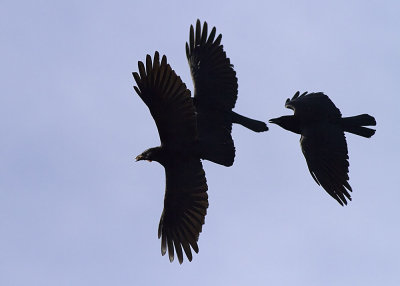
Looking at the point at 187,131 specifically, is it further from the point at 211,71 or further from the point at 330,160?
the point at 211,71

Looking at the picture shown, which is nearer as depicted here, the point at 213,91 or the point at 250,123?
the point at 250,123

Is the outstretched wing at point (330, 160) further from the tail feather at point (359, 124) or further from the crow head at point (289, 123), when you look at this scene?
the crow head at point (289, 123)

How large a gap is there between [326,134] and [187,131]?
242 centimetres

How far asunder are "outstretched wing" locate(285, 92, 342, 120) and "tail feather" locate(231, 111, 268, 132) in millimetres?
676

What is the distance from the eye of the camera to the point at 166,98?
14352 millimetres

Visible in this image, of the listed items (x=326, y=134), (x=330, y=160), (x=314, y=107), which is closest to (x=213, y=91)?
(x=314, y=107)

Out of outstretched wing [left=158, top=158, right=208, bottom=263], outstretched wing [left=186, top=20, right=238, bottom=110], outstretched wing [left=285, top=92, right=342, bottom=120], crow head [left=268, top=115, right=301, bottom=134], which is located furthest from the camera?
outstretched wing [left=186, top=20, right=238, bottom=110]

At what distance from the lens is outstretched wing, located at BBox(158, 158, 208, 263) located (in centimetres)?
1548

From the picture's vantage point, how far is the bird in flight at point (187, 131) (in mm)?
14289

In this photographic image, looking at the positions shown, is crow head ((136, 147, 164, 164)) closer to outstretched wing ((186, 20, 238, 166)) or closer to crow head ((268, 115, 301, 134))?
outstretched wing ((186, 20, 238, 166))

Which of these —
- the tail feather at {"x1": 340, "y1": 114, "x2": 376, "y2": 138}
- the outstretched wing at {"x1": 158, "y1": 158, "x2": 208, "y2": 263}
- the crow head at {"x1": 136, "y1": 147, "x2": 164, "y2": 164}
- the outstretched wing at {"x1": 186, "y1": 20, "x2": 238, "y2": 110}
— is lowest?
the outstretched wing at {"x1": 158, "y1": 158, "x2": 208, "y2": 263}

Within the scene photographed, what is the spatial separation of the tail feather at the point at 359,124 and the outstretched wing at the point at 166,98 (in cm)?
275

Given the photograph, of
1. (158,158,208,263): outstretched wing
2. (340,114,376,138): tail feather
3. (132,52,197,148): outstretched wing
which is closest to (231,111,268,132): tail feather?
(340,114,376,138): tail feather

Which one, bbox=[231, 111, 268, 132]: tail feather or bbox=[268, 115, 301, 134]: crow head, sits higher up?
bbox=[268, 115, 301, 134]: crow head
